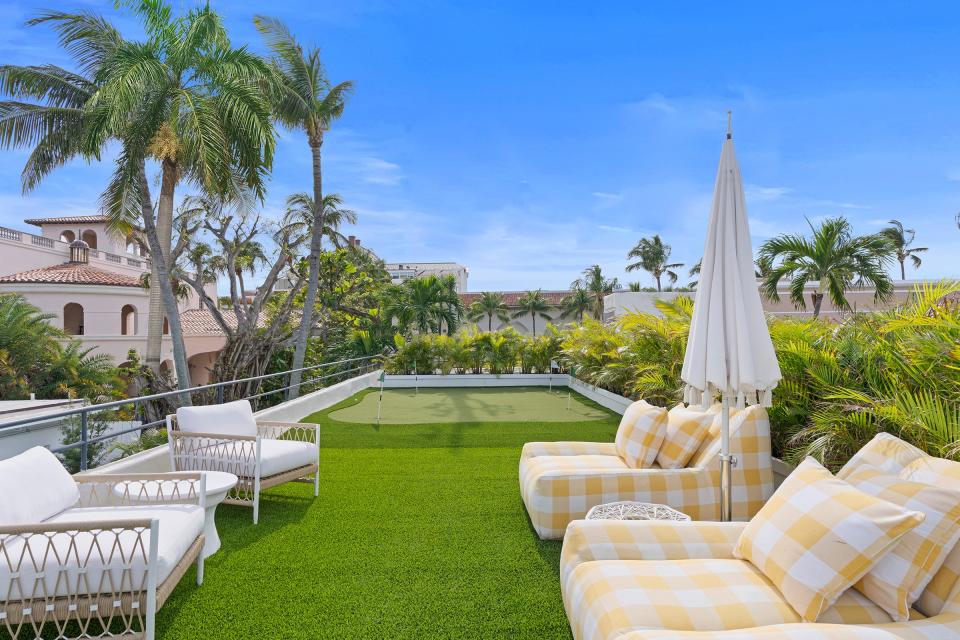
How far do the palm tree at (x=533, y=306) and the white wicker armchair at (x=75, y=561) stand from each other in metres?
37.0

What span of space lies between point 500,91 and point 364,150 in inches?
127

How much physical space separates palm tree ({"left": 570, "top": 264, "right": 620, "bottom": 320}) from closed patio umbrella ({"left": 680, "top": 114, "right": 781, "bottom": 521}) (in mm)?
36314

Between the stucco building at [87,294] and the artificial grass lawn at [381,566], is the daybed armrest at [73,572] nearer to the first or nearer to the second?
the artificial grass lawn at [381,566]

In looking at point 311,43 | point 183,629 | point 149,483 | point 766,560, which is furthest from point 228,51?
point 766,560

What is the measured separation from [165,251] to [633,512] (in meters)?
12.9

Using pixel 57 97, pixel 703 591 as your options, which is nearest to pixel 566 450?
pixel 703 591

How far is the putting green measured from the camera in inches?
386

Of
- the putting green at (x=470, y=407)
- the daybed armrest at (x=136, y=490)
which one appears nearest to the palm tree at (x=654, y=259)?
the putting green at (x=470, y=407)

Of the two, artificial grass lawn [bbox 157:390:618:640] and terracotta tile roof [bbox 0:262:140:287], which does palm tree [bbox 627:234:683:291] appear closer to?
terracotta tile roof [bbox 0:262:140:287]

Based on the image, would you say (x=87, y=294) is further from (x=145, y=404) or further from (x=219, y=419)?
(x=219, y=419)

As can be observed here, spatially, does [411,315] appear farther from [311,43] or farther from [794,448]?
[794,448]

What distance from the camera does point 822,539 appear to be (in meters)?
2.20

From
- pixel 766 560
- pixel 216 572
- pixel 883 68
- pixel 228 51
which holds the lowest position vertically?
Result: pixel 216 572

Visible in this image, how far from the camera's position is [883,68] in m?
6.77
